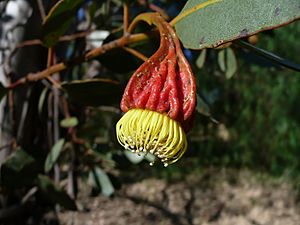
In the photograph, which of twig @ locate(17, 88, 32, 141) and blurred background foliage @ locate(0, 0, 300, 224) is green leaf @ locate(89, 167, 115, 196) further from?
twig @ locate(17, 88, 32, 141)

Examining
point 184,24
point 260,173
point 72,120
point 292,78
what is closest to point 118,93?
point 184,24

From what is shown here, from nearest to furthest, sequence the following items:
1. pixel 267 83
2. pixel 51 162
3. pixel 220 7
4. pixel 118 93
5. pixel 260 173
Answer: pixel 220 7 < pixel 118 93 < pixel 51 162 < pixel 260 173 < pixel 267 83

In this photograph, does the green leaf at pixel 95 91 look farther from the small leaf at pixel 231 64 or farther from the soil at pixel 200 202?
the soil at pixel 200 202

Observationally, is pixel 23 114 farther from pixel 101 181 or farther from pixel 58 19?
pixel 58 19

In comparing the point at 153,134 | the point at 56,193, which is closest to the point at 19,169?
the point at 56,193

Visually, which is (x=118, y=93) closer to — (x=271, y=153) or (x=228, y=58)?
(x=228, y=58)

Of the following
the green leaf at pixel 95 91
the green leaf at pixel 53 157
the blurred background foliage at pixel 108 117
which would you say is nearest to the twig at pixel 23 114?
the blurred background foliage at pixel 108 117
